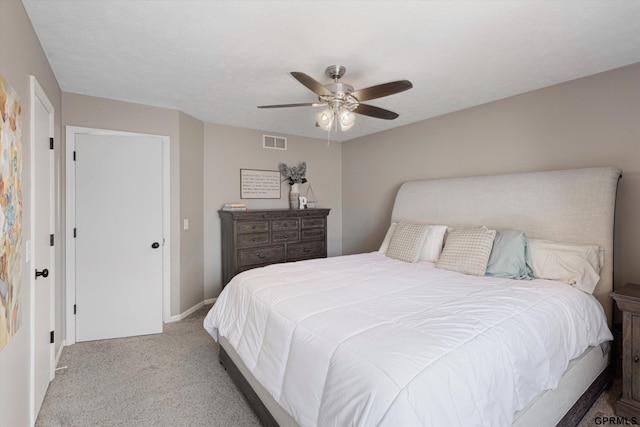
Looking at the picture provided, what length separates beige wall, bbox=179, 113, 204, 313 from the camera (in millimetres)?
3658

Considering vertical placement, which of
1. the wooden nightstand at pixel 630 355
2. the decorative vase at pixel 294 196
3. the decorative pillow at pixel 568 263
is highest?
the decorative vase at pixel 294 196

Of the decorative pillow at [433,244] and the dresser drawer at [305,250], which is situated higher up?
the decorative pillow at [433,244]

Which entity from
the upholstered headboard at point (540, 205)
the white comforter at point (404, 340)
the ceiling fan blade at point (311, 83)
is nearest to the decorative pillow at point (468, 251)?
the white comforter at point (404, 340)

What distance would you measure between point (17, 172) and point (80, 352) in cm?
214

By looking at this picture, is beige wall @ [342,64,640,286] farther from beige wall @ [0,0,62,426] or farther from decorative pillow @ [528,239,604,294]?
beige wall @ [0,0,62,426]

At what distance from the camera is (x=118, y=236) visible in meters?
3.17

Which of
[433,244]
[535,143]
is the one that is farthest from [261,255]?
[535,143]

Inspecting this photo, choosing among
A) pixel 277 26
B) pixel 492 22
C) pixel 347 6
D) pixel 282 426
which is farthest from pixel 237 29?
pixel 282 426

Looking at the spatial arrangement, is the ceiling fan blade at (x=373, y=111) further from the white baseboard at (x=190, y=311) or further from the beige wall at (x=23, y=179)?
the white baseboard at (x=190, y=311)

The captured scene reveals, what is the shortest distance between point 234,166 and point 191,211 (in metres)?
0.91

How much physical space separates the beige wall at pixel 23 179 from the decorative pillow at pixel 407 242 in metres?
2.95

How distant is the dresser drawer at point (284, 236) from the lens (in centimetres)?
420

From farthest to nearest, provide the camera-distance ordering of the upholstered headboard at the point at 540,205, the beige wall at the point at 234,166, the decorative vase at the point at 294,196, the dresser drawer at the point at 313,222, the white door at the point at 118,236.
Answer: the decorative vase at the point at 294,196
the dresser drawer at the point at 313,222
the beige wall at the point at 234,166
the white door at the point at 118,236
the upholstered headboard at the point at 540,205

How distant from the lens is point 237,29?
1902mm
